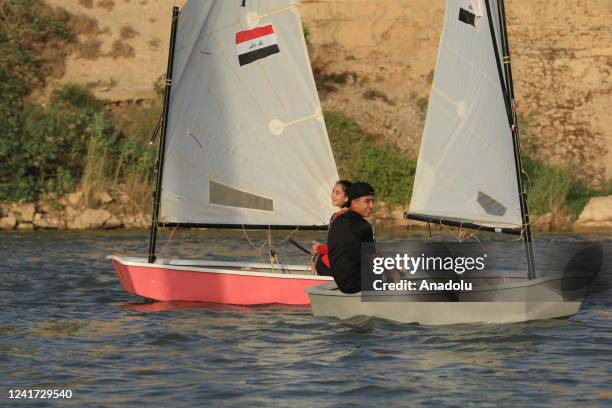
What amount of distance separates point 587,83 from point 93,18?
19.6 m

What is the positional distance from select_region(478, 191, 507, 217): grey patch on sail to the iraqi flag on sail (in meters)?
4.13

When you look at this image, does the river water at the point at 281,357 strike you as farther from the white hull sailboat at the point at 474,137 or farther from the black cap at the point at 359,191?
the white hull sailboat at the point at 474,137

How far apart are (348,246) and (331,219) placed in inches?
82.9

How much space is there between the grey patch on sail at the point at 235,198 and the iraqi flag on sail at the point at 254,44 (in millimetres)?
1951

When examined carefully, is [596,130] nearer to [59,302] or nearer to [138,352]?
[59,302]

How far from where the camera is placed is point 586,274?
625 inches

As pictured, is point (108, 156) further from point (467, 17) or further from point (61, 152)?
point (467, 17)

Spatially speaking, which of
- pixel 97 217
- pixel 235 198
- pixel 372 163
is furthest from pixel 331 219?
pixel 372 163

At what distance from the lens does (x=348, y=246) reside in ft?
48.5

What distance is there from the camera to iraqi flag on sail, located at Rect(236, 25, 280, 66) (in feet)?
62.5

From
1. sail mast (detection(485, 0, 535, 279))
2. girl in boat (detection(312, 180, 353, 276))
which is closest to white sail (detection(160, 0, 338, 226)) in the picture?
girl in boat (detection(312, 180, 353, 276))

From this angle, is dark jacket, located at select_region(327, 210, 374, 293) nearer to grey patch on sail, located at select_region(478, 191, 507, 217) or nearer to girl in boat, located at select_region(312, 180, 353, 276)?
girl in boat, located at select_region(312, 180, 353, 276)

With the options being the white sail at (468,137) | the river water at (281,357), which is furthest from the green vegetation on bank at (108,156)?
the white sail at (468,137)

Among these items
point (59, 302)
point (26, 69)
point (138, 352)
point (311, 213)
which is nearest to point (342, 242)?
point (138, 352)
